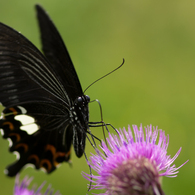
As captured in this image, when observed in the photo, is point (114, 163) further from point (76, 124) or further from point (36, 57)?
point (36, 57)

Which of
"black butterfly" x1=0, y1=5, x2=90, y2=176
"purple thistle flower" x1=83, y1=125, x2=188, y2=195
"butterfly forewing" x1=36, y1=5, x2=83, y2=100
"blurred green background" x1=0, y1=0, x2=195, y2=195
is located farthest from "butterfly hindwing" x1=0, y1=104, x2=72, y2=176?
"blurred green background" x1=0, y1=0, x2=195, y2=195

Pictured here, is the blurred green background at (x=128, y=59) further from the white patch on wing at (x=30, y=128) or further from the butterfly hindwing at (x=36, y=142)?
the white patch on wing at (x=30, y=128)

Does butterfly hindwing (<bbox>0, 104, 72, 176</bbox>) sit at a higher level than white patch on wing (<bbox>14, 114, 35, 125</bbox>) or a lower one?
lower

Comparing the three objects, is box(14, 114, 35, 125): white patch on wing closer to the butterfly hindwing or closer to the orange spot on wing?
the butterfly hindwing

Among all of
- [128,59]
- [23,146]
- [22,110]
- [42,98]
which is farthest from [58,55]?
[128,59]

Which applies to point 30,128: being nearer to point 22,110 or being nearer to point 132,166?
point 22,110

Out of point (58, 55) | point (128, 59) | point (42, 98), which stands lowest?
point (42, 98)

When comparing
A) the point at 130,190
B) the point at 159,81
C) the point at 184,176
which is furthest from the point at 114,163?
the point at 159,81
